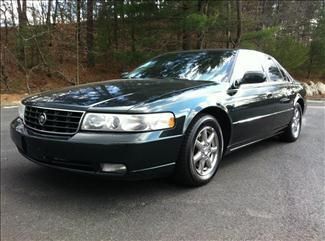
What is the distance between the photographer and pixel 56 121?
124 inches

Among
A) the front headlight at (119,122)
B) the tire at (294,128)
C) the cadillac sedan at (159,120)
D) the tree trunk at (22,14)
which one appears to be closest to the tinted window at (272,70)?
the cadillac sedan at (159,120)

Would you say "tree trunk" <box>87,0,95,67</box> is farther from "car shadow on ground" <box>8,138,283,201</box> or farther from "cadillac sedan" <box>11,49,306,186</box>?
"car shadow on ground" <box>8,138,283,201</box>

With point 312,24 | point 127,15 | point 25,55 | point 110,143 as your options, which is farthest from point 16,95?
point 312,24

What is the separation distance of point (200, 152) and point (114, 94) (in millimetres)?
958

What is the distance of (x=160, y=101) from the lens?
10.4 ft

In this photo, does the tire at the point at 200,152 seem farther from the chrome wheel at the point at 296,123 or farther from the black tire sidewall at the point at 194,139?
the chrome wheel at the point at 296,123

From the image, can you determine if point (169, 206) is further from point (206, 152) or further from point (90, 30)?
point (90, 30)

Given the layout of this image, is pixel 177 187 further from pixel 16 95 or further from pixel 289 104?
pixel 16 95

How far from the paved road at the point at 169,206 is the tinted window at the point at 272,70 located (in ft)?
4.05

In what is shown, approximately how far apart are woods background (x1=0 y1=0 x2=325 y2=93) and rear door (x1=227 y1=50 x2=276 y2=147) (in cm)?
922

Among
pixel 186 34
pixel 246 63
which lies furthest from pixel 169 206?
pixel 186 34

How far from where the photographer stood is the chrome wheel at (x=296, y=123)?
5514 mm

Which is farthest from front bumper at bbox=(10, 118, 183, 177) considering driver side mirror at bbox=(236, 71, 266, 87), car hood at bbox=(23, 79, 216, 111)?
driver side mirror at bbox=(236, 71, 266, 87)

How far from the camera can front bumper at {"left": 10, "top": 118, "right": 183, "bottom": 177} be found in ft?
9.56
